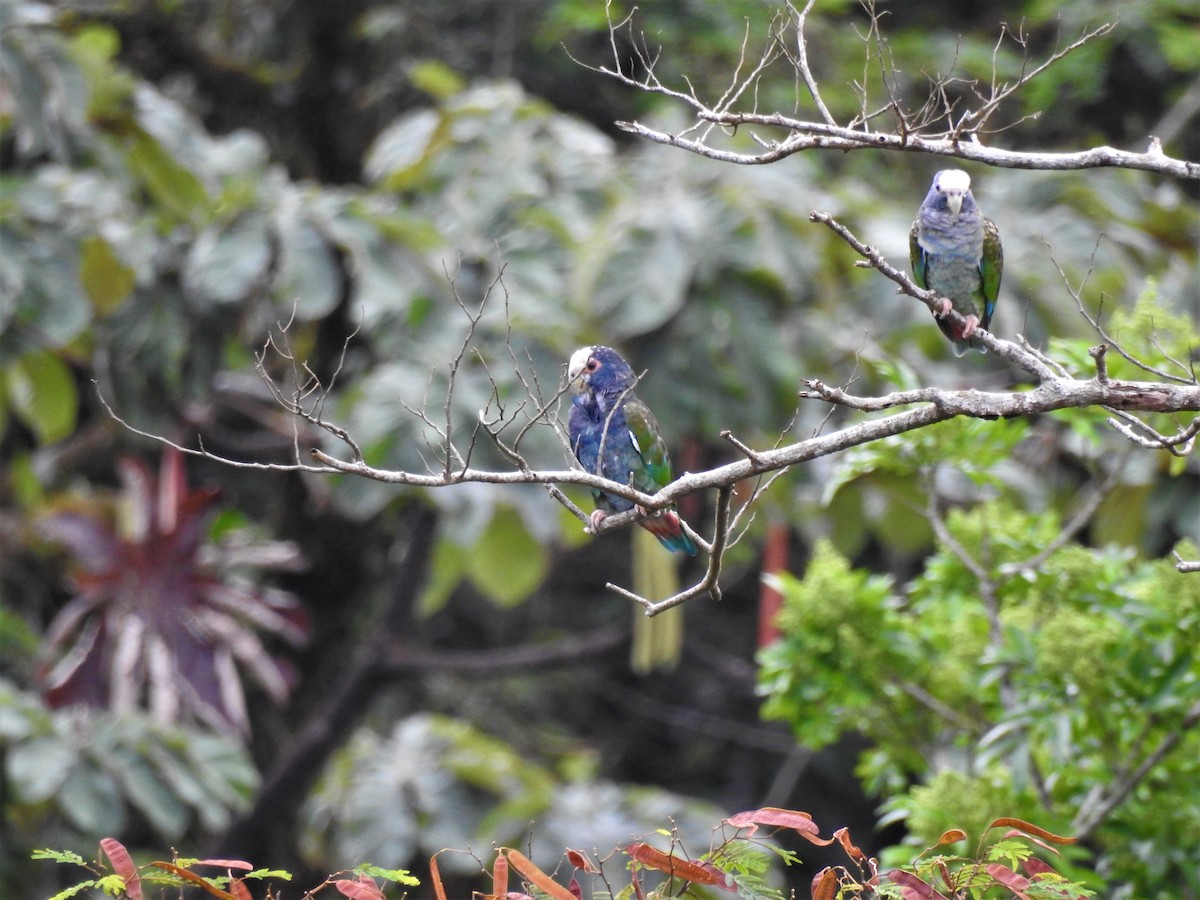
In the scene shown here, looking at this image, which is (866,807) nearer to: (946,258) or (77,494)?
(77,494)

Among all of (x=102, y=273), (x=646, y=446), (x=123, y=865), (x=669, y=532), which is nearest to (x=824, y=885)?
(x=123, y=865)

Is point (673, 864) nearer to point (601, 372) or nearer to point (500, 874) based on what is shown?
point (500, 874)

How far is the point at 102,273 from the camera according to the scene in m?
5.55

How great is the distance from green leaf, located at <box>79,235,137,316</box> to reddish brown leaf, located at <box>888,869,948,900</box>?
4.39m

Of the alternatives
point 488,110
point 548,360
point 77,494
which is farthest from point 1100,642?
point 77,494

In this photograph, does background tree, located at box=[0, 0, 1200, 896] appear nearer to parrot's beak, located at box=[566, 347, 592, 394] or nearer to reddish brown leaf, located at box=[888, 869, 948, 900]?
parrot's beak, located at box=[566, 347, 592, 394]

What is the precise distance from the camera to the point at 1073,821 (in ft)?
11.9

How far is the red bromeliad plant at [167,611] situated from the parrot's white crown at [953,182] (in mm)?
3590

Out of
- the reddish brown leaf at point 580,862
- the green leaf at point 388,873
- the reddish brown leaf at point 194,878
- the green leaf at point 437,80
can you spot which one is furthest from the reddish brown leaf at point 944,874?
the green leaf at point 437,80

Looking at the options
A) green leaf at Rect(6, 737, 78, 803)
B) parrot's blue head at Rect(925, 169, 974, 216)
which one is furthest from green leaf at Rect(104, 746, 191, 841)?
parrot's blue head at Rect(925, 169, 974, 216)

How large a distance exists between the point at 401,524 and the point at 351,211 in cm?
212

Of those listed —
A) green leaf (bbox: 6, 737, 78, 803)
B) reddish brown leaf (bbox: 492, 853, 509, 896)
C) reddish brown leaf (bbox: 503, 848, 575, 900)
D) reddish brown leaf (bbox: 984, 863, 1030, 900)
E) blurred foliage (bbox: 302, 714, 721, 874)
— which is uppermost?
reddish brown leaf (bbox: 984, 863, 1030, 900)

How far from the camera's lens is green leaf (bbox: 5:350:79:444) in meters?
5.56

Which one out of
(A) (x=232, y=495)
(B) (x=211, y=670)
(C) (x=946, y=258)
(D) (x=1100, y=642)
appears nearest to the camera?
(D) (x=1100, y=642)
